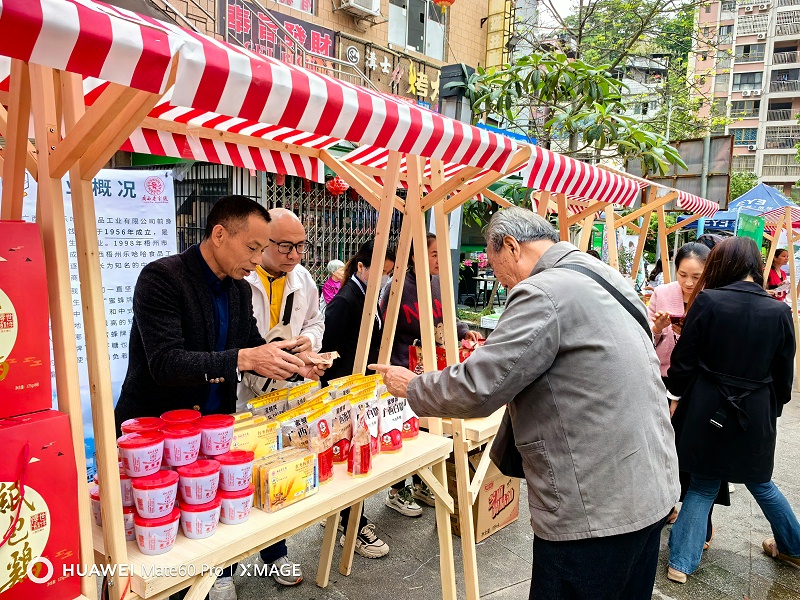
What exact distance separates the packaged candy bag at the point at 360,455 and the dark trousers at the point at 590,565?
66 cm

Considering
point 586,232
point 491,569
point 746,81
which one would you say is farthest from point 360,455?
point 746,81

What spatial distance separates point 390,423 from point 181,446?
93 cm

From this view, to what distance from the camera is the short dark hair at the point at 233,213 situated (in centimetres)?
215

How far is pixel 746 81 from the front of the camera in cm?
4453

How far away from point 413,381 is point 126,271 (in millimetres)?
2365

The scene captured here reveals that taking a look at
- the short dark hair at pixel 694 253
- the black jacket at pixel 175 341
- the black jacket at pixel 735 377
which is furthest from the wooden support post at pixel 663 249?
the black jacket at pixel 175 341

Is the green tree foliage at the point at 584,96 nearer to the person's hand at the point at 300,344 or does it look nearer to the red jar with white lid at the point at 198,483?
the person's hand at the point at 300,344

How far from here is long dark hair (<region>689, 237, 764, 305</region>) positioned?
2.92 metres

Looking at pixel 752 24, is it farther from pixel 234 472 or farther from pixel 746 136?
pixel 234 472

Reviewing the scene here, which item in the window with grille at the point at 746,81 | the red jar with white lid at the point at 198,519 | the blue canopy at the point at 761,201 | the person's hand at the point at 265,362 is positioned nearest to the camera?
the red jar with white lid at the point at 198,519

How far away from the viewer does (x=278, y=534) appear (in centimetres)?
171

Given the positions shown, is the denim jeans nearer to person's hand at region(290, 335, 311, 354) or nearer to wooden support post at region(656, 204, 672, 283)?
person's hand at region(290, 335, 311, 354)

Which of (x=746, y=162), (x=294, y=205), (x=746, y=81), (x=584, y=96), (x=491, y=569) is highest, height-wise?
(x=746, y=81)

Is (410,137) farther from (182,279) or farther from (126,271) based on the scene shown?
(126,271)
